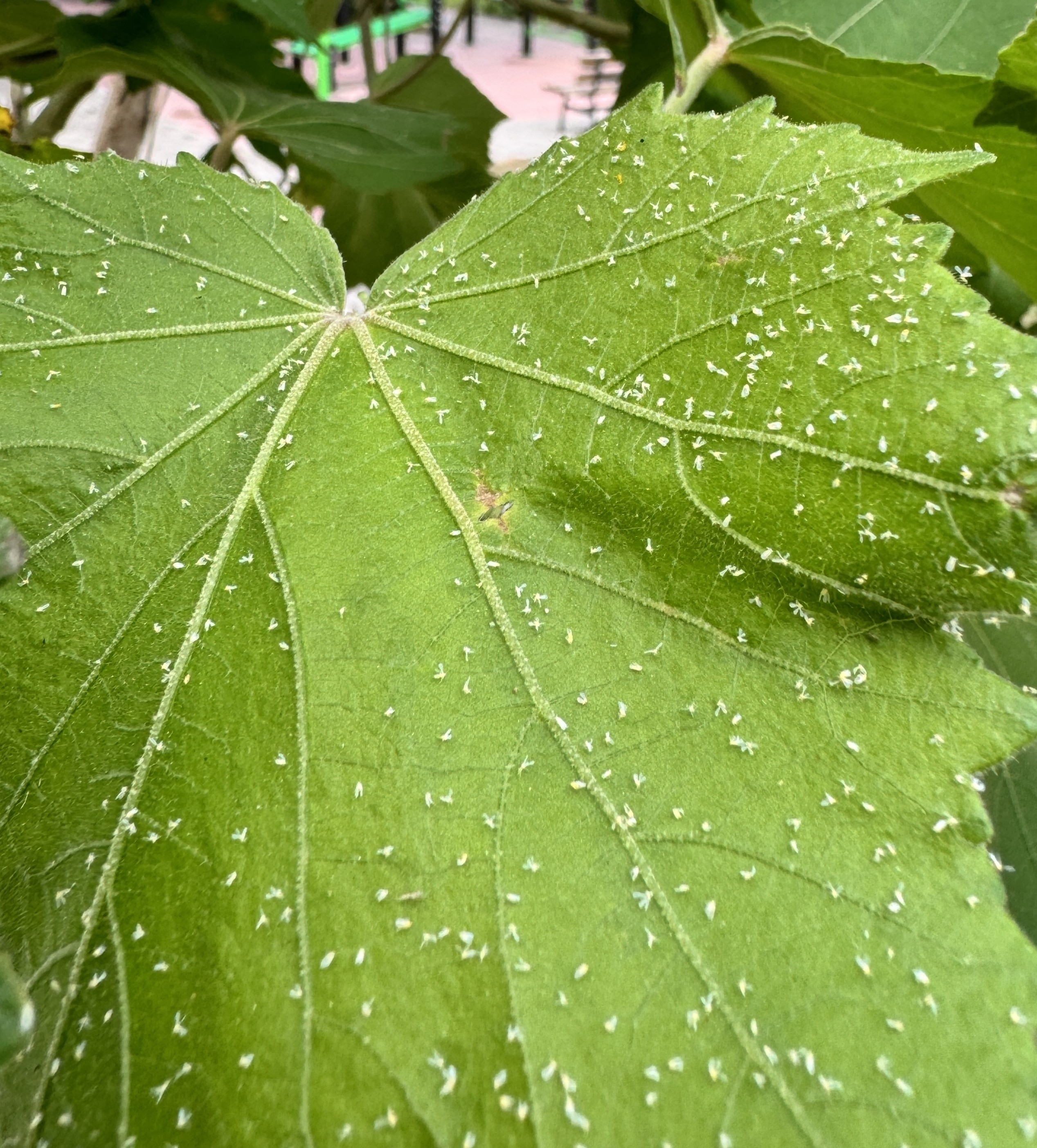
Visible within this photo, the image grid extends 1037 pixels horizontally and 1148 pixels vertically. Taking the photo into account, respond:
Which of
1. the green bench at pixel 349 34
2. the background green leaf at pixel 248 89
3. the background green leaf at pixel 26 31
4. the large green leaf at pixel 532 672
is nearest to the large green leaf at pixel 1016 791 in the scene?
the large green leaf at pixel 532 672

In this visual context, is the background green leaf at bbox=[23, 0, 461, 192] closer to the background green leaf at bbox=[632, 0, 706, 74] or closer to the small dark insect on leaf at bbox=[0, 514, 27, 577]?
the background green leaf at bbox=[632, 0, 706, 74]

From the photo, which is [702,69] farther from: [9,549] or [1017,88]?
[9,549]

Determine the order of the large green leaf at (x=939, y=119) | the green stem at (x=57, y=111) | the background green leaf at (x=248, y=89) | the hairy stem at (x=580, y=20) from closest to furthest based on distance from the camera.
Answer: the large green leaf at (x=939, y=119)
the background green leaf at (x=248, y=89)
the green stem at (x=57, y=111)
the hairy stem at (x=580, y=20)

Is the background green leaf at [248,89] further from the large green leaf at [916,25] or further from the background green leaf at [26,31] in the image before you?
the large green leaf at [916,25]

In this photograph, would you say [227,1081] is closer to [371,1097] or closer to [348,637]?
[371,1097]

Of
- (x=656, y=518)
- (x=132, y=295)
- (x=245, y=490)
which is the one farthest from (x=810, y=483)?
(x=132, y=295)

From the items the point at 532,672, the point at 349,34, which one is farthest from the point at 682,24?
the point at 349,34
